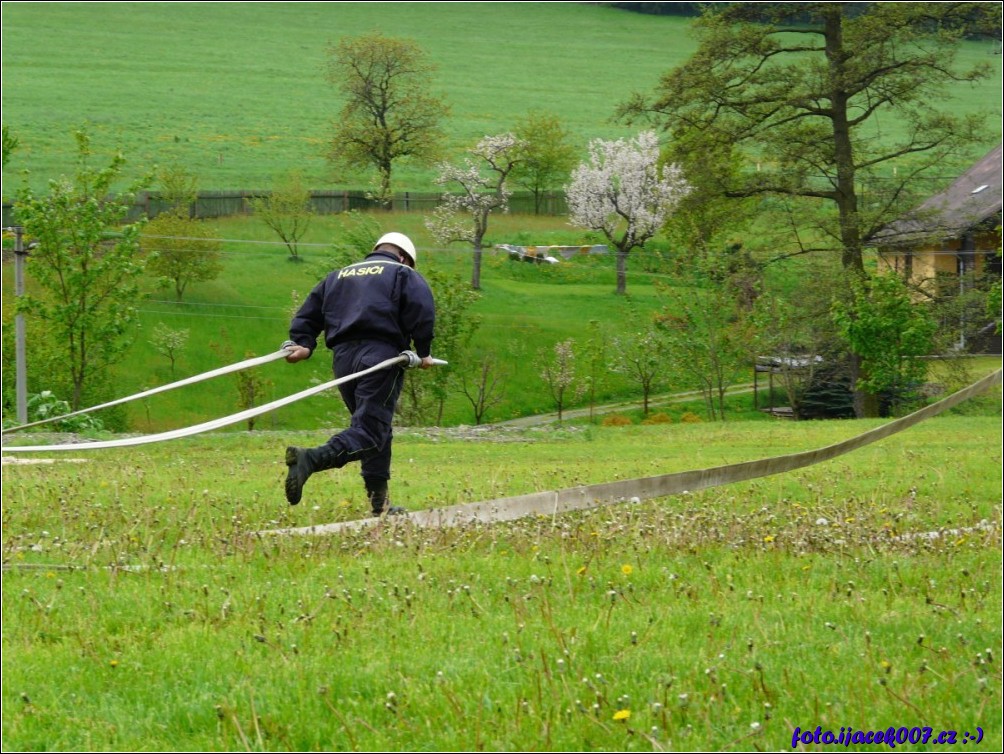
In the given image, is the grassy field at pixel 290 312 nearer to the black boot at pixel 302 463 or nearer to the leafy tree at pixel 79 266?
the leafy tree at pixel 79 266

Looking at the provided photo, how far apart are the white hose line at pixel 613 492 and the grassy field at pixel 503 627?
22 cm

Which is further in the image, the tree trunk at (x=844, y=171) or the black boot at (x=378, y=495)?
the tree trunk at (x=844, y=171)

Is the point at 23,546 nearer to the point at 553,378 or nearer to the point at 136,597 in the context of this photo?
the point at 136,597

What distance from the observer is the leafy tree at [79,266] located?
4744 centimetres

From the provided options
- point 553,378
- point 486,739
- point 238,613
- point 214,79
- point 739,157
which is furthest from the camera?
point 214,79

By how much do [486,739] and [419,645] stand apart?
1057mm

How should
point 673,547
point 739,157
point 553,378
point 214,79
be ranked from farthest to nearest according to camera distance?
point 214,79 < point 553,378 < point 739,157 < point 673,547

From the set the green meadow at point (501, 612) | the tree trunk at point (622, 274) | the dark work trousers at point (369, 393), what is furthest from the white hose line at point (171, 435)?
the tree trunk at point (622, 274)

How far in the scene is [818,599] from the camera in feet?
21.4

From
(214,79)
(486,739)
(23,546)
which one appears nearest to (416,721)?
(486,739)

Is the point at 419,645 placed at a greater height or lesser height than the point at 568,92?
lesser

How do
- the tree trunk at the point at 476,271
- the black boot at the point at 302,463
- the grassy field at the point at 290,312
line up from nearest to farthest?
the black boot at the point at 302,463, the grassy field at the point at 290,312, the tree trunk at the point at 476,271

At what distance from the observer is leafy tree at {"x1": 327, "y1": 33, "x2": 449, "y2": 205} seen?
8156 centimetres

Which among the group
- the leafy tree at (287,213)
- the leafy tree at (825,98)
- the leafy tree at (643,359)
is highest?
the leafy tree at (825,98)
